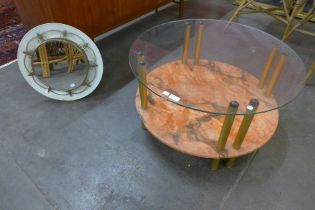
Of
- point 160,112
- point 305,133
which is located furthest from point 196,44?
point 305,133

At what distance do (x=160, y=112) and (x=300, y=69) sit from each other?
2.65 feet

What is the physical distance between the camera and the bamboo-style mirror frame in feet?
4.58

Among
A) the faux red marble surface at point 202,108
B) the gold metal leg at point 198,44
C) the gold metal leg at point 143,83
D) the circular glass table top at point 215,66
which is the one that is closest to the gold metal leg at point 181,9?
the circular glass table top at point 215,66

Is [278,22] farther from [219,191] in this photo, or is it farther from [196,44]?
[219,191]

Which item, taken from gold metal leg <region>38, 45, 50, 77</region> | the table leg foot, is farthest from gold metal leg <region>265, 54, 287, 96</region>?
gold metal leg <region>38, 45, 50, 77</region>

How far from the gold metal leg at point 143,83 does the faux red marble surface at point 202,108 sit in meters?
0.04

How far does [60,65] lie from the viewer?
1.78 metres

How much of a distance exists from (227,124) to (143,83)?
42 cm

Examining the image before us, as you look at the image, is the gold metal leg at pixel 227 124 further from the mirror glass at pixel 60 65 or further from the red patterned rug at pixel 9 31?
the red patterned rug at pixel 9 31

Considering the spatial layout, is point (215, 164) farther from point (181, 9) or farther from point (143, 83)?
point (181, 9)

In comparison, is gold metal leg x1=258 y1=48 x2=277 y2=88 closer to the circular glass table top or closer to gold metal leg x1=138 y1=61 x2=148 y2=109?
the circular glass table top

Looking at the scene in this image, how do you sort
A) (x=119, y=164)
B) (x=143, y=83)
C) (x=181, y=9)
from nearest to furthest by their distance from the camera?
(x=143, y=83) < (x=119, y=164) < (x=181, y=9)

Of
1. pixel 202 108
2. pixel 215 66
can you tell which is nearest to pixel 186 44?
pixel 215 66

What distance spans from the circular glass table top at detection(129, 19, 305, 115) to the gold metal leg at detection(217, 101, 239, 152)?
0.31ft
